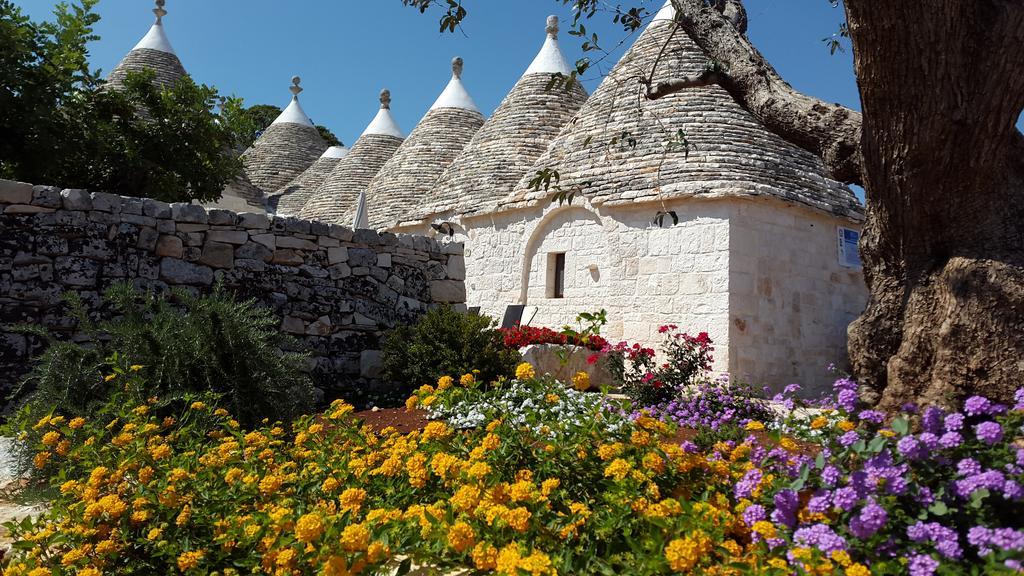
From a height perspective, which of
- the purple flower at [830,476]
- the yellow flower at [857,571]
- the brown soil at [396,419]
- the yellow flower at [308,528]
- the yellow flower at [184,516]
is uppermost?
the purple flower at [830,476]

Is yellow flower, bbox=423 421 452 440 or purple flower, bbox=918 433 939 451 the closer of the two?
purple flower, bbox=918 433 939 451

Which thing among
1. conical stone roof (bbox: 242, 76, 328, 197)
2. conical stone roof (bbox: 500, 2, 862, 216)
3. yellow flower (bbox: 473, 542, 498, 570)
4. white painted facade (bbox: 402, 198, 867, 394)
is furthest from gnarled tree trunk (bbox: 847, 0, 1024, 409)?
conical stone roof (bbox: 242, 76, 328, 197)

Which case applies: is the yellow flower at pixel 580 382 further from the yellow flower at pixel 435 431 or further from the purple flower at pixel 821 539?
the purple flower at pixel 821 539

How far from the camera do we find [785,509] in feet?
6.80

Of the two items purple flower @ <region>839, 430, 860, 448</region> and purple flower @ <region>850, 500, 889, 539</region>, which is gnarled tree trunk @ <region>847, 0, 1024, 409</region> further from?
purple flower @ <region>850, 500, 889, 539</region>

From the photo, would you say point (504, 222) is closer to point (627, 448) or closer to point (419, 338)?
point (419, 338)

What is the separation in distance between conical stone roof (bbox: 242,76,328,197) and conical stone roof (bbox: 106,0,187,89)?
5220 mm

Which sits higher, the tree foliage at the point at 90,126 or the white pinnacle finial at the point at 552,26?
the white pinnacle finial at the point at 552,26

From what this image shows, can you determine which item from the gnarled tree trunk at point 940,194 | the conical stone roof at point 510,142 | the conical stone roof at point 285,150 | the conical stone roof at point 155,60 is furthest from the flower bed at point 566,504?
the conical stone roof at point 285,150

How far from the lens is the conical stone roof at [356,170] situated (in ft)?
62.8

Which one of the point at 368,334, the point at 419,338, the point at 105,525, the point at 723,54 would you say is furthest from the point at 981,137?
the point at 368,334

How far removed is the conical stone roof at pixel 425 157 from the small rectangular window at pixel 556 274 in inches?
156

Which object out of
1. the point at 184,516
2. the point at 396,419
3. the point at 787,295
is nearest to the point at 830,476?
the point at 184,516

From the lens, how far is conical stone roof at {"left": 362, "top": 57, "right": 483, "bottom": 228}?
16422 mm
